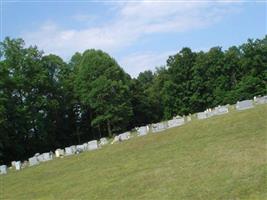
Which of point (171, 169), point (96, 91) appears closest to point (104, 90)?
point (96, 91)

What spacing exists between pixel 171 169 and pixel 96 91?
4076 cm

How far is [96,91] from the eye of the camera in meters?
61.0

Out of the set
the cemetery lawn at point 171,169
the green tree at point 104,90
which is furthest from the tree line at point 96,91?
the cemetery lawn at point 171,169

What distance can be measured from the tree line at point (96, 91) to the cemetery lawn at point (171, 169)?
A: 876 inches

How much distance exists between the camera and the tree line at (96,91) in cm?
5738

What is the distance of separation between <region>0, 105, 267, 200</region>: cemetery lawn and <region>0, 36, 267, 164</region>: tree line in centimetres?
2225

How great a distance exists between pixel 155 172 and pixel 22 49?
4479 cm

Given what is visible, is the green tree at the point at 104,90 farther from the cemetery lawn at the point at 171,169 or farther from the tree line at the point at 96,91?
the cemetery lawn at the point at 171,169

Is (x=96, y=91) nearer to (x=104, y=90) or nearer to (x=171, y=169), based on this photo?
(x=104, y=90)

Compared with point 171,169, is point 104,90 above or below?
above

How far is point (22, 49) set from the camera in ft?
203

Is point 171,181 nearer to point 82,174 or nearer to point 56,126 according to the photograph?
point 82,174

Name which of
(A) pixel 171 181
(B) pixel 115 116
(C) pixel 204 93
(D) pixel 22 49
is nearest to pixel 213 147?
(A) pixel 171 181

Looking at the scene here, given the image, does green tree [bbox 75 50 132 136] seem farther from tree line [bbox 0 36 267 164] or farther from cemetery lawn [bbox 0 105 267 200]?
cemetery lawn [bbox 0 105 267 200]
